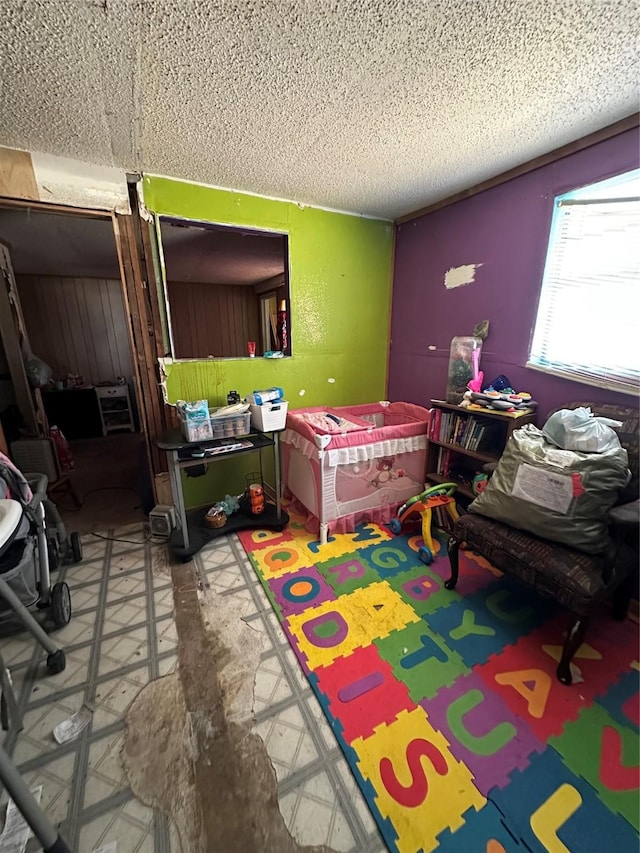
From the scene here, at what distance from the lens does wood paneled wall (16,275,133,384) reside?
4414mm

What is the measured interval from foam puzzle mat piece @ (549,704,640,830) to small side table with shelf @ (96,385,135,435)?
5351 mm

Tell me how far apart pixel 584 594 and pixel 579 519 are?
0.29 m

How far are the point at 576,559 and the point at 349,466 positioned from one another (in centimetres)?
123

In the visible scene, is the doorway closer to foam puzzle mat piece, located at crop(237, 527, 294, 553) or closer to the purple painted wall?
foam puzzle mat piece, located at crop(237, 527, 294, 553)

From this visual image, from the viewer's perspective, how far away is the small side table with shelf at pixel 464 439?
1.98 metres

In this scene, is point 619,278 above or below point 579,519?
above

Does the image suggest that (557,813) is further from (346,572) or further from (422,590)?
(346,572)

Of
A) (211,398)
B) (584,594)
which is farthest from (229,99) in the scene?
(584,594)

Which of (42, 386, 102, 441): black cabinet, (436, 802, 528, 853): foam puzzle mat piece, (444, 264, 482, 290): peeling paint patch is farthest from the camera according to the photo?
(42, 386, 102, 441): black cabinet

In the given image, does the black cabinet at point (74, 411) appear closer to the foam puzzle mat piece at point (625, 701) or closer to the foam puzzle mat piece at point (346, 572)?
the foam puzzle mat piece at point (346, 572)

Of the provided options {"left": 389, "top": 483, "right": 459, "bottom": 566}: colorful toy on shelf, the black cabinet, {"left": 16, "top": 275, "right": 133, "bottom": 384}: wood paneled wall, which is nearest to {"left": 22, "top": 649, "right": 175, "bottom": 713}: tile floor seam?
{"left": 389, "top": 483, "right": 459, "bottom": 566}: colorful toy on shelf

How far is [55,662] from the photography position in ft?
4.38

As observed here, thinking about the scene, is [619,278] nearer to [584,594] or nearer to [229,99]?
[584,594]

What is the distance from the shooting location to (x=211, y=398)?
246cm
